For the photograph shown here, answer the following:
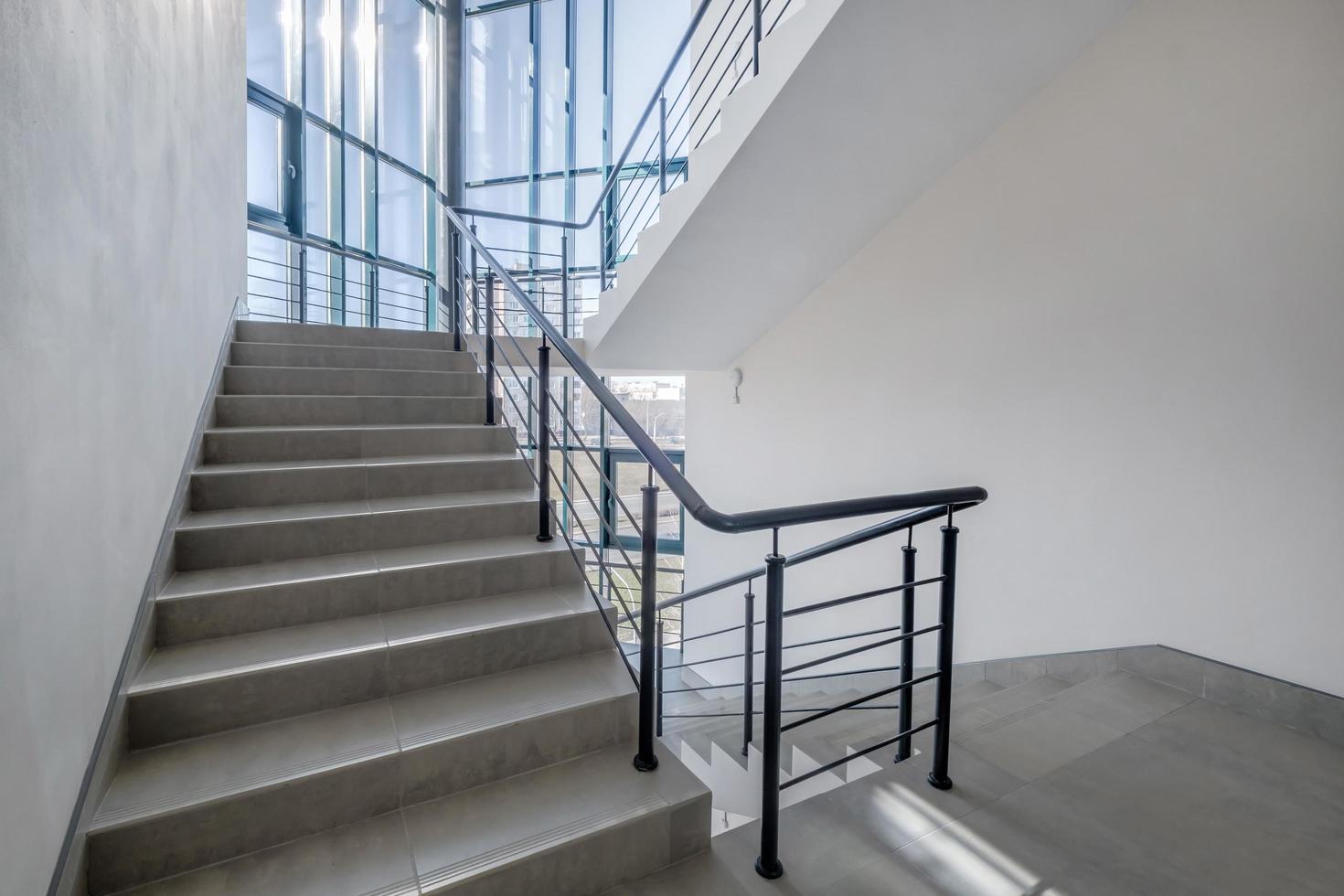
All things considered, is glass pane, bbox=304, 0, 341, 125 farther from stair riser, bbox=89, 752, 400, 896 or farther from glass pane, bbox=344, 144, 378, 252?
stair riser, bbox=89, 752, 400, 896

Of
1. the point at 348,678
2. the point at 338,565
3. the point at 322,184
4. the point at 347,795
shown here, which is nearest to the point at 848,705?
the point at 347,795

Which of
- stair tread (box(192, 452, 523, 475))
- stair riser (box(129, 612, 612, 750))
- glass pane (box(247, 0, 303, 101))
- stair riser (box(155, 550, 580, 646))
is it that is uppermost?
glass pane (box(247, 0, 303, 101))

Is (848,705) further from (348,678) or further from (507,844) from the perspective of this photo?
(348,678)

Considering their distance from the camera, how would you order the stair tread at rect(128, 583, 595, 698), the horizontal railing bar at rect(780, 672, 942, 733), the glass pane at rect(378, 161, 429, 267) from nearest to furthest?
Answer: the horizontal railing bar at rect(780, 672, 942, 733), the stair tread at rect(128, 583, 595, 698), the glass pane at rect(378, 161, 429, 267)

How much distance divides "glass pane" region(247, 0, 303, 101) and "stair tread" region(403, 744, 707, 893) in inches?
256

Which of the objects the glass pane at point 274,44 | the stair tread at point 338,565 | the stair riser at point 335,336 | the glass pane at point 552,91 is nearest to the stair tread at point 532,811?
the stair tread at point 338,565

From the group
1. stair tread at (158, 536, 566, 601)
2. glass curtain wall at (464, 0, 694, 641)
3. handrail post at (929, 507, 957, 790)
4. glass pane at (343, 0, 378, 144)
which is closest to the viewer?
handrail post at (929, 507, 957, 790)

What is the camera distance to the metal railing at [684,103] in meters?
3.67

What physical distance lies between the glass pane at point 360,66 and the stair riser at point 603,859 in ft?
24.5

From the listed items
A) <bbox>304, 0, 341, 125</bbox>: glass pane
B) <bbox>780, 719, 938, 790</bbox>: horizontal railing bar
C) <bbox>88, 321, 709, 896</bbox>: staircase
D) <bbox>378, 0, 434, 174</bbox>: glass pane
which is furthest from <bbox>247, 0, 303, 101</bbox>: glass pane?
<bbox>780, 719, 938, 790</bbox>: horizontal railing bar

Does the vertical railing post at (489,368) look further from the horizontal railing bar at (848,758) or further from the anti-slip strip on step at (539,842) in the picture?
the horizontal railing bar at (848,758)

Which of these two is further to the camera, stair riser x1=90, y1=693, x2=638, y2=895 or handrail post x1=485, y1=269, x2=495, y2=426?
→ handrail post x1=485, y1=269, x2=495, y2=426

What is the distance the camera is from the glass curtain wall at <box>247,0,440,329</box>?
5.78 meters

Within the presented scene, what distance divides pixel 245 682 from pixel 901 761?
6.22ft
